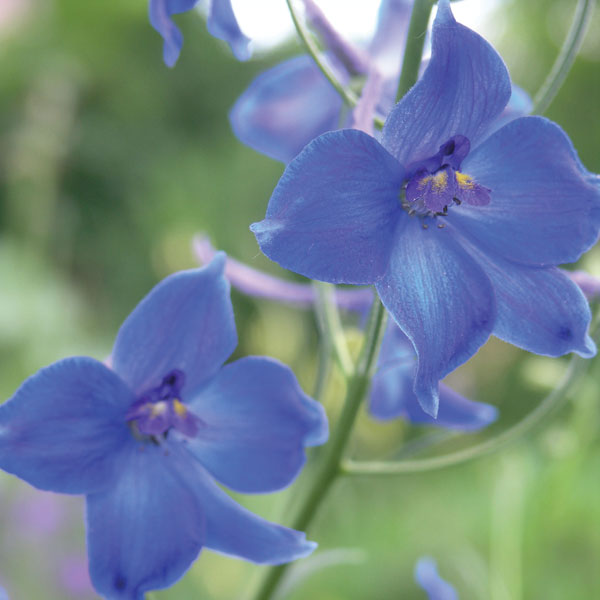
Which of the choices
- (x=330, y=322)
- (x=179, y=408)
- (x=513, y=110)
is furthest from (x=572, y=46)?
(x=179, y=408)

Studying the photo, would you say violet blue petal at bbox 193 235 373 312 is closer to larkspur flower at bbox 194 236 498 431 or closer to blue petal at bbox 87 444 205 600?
larkspur flower at bbox 194 236 498 431

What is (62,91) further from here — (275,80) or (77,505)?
(275,80)

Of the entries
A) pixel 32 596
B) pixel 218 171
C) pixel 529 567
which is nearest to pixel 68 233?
pixel 218 171

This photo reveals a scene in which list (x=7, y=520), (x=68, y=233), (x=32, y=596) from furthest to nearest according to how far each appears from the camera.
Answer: (x=68, y=233) → (x=7, y=520) → (x=32, y=596)

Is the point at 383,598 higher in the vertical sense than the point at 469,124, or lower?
lower

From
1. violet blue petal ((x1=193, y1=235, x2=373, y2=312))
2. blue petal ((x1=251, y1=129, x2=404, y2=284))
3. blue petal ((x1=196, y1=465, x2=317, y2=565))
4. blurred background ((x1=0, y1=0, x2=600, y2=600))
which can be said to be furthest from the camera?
blurred background ((x1=0, y1=0, x2=600, y2=600))

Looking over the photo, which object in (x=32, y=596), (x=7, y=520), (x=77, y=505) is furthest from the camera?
(x=77, y=505)

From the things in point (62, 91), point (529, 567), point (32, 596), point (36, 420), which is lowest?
point (32, 596)

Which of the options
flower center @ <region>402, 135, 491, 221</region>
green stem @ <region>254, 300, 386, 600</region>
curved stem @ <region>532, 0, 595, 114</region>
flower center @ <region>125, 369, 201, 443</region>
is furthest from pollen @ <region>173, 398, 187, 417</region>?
curved stem @ <region>532, 0, 595, 114</region>
